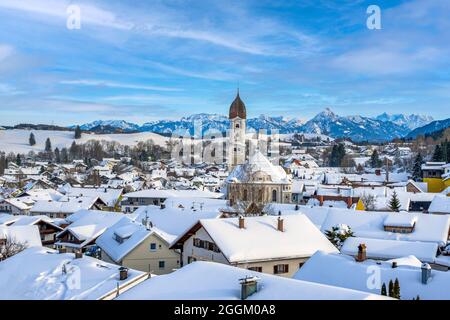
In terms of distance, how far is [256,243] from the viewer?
74.2 feet

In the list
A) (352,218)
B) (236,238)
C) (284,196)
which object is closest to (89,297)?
(236,238)

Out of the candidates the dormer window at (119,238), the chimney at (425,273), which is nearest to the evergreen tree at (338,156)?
the dormer window at (119,238)

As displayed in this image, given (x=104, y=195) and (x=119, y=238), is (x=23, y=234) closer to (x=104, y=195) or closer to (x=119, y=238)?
(x=119, y=238)

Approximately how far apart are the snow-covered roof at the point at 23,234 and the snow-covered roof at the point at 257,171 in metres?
30.5

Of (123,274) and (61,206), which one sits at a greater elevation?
(123,274)

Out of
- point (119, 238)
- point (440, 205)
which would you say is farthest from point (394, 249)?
point (440, 205)

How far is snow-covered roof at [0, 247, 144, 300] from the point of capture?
15.1 m

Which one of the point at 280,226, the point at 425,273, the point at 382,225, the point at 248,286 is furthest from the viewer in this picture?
the point at 382,225

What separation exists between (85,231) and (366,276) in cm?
2601

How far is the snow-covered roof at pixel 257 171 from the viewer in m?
62.9

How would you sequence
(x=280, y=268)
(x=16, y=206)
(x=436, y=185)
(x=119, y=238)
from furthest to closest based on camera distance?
(x=436, y=185) < (x=16, y=206) < (x=119, y=238) < (x=280, y=268)

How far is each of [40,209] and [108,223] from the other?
23.3 metres

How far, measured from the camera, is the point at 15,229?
3500cm
